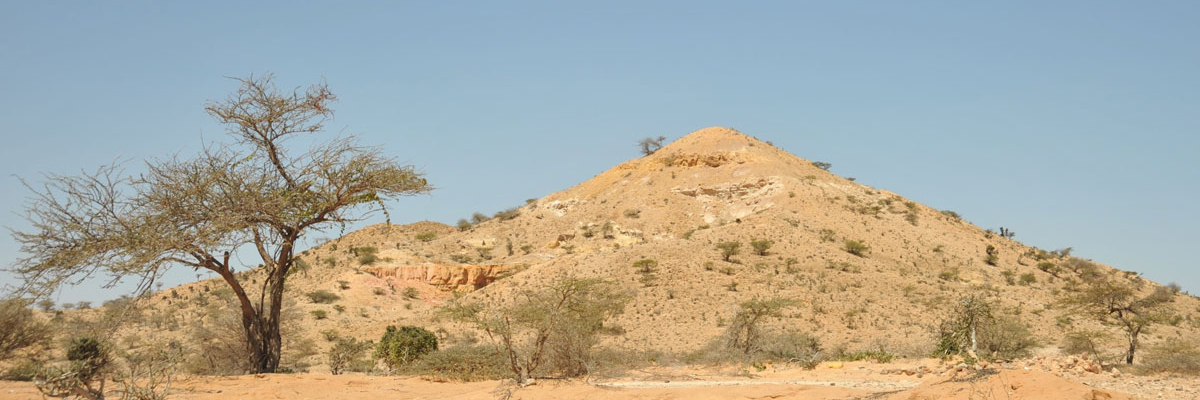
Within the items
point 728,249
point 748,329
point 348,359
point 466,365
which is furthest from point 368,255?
point 466,365

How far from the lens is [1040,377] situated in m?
10.3

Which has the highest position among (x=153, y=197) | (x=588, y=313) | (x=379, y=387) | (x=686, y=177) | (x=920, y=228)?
(x=686, y=177)

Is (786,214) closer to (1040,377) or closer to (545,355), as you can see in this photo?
(545,355)

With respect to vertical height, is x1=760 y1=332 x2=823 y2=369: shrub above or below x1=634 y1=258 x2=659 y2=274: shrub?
below

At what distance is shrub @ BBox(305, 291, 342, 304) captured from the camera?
38.8m

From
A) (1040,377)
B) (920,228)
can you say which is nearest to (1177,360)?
(1040,377)

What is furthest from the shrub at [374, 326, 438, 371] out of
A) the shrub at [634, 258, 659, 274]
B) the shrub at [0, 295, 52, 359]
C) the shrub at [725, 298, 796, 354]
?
the shrub at [634, 258, 659, 274]

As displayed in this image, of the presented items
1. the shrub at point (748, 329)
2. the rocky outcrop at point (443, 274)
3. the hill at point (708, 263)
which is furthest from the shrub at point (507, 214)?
the shrub at point (748, 329)

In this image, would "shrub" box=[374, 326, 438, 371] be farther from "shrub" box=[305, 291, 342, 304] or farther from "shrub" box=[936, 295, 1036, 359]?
"shrub" box=[305, 291, 342, 304]

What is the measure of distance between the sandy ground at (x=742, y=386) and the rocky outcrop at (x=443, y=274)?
26.9 meters

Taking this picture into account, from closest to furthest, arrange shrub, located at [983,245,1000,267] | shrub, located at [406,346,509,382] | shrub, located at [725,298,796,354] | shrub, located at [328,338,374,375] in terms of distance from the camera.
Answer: shrub, located at [406,346,509,382] → shrub, located at [328,338,374,375] → shrub, located at [725,298,796,354] → shrub, located at [983,245,1000,267]

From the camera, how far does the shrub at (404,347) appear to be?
2059 cm

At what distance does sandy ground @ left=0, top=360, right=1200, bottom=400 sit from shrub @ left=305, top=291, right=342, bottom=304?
22836mm

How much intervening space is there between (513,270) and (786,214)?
1599cm
